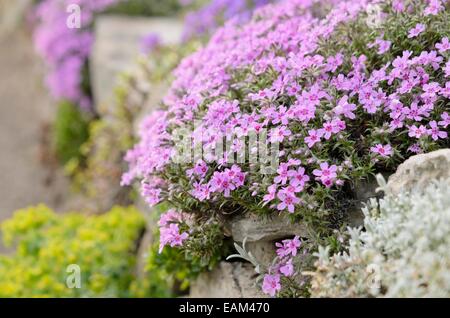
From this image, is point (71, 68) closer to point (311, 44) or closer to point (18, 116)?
point (18, 116)

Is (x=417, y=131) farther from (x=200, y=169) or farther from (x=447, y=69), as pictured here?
(x=200, y=169)

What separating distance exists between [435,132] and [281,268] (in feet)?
3.05

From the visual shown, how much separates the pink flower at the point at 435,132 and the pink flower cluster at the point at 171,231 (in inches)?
47.9

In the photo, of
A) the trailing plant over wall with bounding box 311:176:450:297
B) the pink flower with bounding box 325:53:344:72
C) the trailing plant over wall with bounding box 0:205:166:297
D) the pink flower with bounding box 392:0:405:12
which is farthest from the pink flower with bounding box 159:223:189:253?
the pink flower with bounding box 392:0:405:12

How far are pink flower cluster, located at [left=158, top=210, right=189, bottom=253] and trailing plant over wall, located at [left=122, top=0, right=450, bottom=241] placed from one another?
54mm

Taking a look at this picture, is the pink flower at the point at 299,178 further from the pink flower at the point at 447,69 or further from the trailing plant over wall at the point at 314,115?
A: the pink flower at the point at 447,69

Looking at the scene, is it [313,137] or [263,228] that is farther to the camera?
[263,228]

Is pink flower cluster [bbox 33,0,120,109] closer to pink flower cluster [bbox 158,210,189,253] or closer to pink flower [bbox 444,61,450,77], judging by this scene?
pink flower cluster [bbox 158,210,189,253]

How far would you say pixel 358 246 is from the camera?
2.48 m

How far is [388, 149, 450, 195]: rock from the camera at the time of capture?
2486mm

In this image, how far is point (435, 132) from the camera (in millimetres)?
2795

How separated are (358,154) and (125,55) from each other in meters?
4.77

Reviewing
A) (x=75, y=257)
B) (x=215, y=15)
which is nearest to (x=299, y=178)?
(x=75, y=257)

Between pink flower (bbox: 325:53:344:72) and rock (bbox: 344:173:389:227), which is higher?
pink flower (bbox: 325:53:344:72)
